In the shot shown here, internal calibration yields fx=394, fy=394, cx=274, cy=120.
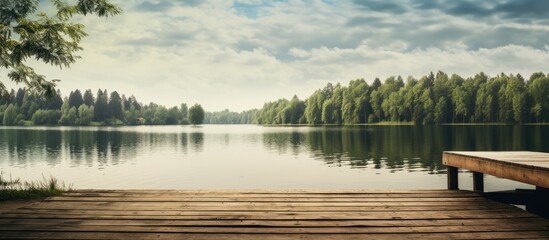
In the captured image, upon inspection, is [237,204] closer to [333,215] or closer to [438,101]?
[333,215]

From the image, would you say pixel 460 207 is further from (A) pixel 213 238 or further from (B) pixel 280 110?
(B) pixel 280 110

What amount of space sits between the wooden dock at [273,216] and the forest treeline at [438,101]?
12432 centimetres

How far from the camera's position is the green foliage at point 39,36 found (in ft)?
28.7

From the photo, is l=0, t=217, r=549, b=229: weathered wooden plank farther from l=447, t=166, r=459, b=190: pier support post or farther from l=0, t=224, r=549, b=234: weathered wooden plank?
l=447, t=166, r=459, b=190: pier support post

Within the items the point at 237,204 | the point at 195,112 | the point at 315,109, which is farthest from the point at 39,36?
the point at 195,112

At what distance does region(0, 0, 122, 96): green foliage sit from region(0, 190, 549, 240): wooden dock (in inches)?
133

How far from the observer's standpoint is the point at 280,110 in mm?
197875

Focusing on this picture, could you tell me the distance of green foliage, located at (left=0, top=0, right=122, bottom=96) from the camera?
874cm

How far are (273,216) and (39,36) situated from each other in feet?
21.8

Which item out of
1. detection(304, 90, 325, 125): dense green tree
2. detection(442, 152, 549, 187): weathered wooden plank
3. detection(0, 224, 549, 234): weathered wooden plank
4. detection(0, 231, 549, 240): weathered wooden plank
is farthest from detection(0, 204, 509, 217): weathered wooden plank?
detection(304, 90, 325, 125): dense green tree

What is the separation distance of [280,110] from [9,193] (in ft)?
621

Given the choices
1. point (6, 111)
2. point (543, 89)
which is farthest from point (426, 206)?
point (6, 111)

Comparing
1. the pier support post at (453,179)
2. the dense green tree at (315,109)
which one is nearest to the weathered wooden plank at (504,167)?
the pier support post at (453,179)

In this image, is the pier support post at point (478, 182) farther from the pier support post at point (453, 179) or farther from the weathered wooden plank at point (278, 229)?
the weathered wooden plank at point (278, 229)
